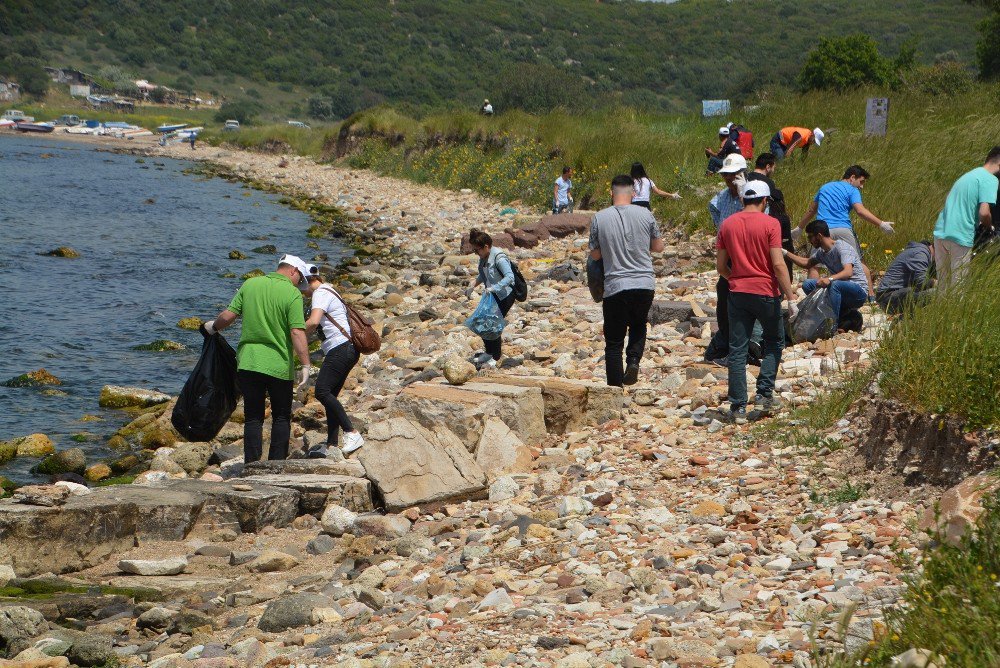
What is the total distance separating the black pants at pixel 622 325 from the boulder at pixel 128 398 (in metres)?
5.72

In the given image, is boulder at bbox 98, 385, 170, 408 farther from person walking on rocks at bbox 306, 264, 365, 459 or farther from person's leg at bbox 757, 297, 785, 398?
person's leg at bbox 757, 297, 785, 398

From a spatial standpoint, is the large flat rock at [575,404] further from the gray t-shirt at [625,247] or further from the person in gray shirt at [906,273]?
the person in gray shirt at [906,273]

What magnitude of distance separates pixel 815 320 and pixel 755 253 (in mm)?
2418

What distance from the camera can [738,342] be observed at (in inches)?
299

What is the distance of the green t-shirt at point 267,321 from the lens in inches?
305

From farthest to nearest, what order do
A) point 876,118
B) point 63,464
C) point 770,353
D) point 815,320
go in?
1. point 876,118
2. point 815,320
3. point 63,464
4. point 770,353

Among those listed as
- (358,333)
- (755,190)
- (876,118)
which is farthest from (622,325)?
(876,118)

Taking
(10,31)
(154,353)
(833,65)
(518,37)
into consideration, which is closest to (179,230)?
(154,353)

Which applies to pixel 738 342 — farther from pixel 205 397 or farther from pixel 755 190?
pixel 205 397

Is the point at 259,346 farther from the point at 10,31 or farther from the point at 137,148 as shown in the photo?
the point at 10,31

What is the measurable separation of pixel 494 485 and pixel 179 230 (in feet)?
76.8

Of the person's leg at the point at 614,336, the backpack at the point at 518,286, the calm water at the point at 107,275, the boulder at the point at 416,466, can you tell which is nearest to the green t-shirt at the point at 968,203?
the person's leg at the point at 614,336

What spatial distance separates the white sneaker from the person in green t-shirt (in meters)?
0.57

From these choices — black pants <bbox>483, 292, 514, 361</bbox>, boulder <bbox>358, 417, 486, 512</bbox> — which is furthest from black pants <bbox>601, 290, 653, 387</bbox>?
boulder <bbox>358, 417, 486, 512</bbox>
